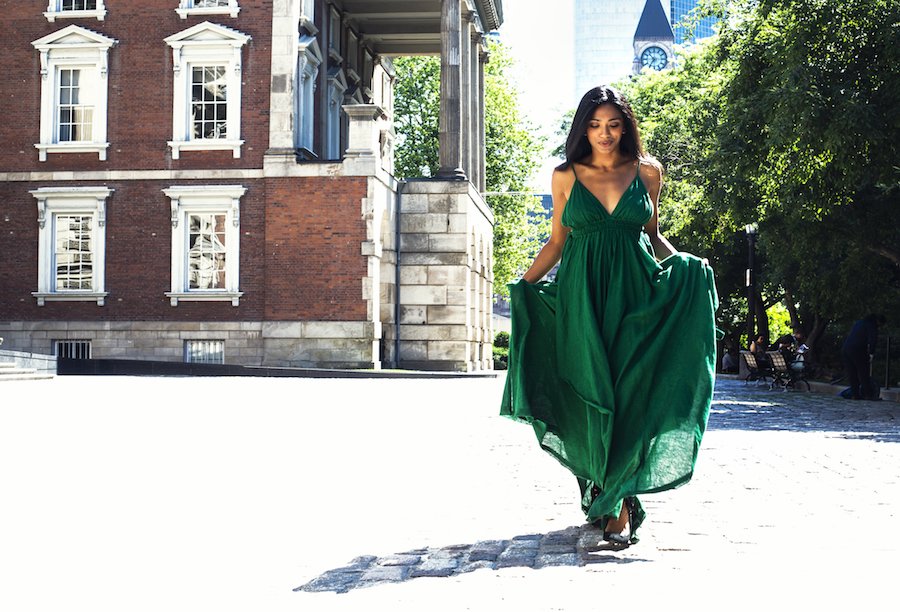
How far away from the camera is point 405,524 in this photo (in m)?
6.47

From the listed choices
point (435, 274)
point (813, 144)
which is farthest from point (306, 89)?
point (813, 144)

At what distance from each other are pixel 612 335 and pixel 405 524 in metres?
1.56

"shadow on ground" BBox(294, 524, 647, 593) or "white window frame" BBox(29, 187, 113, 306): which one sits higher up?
"white window frame" BBox(29, 187, 113, 306)

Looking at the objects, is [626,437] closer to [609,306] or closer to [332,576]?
[609,306]

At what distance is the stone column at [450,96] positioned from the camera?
1282 inches

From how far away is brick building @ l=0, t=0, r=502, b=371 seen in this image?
30406 millimetres

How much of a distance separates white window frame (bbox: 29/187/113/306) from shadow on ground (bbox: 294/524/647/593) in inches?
1064

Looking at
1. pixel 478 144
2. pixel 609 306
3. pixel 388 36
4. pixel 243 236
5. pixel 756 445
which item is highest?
pixel 388 36

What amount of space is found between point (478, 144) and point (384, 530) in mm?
34939

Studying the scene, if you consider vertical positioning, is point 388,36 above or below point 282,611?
above

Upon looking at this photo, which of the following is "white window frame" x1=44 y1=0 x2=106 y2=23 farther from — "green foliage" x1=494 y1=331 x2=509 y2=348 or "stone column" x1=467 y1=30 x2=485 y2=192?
"green foliage" x1=494 y1=331 x2=509 y2=348

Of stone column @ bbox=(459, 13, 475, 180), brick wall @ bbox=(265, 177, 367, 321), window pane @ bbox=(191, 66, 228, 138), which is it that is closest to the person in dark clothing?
brick wall @ bbox=(265, 177, 367, 321)

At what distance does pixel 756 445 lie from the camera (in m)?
11.6

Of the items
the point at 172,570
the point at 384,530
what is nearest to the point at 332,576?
the point at 172,570
